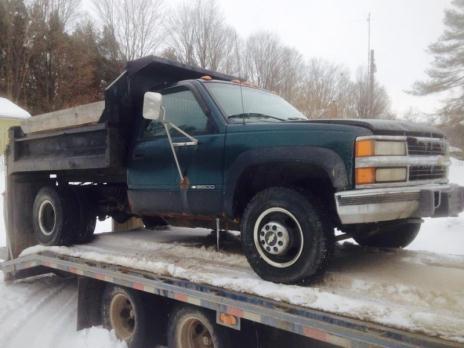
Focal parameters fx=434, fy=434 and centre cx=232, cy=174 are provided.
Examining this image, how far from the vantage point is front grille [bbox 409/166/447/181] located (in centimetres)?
336

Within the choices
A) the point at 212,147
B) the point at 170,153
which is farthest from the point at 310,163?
the point at 170,153

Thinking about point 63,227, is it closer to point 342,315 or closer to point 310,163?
point 310,163

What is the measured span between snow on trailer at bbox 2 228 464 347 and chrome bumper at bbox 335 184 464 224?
1.74 feet

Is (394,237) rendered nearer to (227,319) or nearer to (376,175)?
(376,175)

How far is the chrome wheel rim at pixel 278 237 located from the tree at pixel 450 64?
18432 millimetres

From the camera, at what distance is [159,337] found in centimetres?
414

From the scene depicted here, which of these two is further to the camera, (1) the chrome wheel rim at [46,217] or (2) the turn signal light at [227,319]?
(1) the chrome wheel rim at [46,217]

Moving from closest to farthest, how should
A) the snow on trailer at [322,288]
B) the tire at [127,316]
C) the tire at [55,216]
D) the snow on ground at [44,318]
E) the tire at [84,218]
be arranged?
the snow on trailer at [322,288] → the tire at [127,316] → the snow on ground at [44,318] → the tire at [55,216] → the tire at [84,218]

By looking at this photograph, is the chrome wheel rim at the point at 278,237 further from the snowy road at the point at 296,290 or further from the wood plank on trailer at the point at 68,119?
the wood plank on trailer at the point at 68,119

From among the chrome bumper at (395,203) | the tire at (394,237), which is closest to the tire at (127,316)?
the chrome bumper at (395,203)

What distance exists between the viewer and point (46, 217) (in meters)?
5.81

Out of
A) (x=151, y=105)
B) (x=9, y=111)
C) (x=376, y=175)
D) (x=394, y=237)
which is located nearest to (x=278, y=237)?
(x=376, y=175)

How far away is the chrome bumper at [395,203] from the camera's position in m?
2.99

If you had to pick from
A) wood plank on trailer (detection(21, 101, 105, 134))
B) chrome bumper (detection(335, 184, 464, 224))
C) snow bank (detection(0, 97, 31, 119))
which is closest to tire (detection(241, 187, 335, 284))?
chrome bumper (detection(335, 184, 464, 224))
